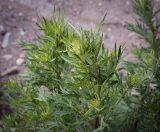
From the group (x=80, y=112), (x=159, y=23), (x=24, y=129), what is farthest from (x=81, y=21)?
(x=80, y=112)

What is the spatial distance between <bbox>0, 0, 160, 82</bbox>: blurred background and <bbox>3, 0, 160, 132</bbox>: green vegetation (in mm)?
2032

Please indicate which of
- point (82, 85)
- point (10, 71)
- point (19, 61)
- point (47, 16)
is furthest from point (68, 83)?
A: point (47, 16)

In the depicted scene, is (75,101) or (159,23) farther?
(159,23)

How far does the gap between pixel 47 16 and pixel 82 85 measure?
3.07 meters

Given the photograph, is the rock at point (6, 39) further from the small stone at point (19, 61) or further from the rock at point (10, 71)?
the rock at point (10, 71)

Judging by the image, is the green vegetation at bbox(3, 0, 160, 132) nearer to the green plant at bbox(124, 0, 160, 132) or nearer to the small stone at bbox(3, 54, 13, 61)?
the green plant at bbox(124, 0, 160, 132)

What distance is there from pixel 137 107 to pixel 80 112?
42 centimetres

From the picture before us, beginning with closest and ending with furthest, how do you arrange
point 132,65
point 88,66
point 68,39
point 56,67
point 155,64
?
point 88,66 → point 68,39 → point 56,67 → point 155,64 → point 132,65

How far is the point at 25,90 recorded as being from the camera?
5.58 feet

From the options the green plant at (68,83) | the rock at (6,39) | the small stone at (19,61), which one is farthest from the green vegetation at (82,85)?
the rock at (6,39)

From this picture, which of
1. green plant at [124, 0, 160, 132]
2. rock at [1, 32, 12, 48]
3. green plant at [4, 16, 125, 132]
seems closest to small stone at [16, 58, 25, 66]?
rock at [1, 32, 12, 48]

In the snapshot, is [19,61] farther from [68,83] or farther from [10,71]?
[68,83]

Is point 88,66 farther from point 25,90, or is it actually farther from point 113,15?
point 113,15

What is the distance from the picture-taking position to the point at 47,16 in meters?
4.33
